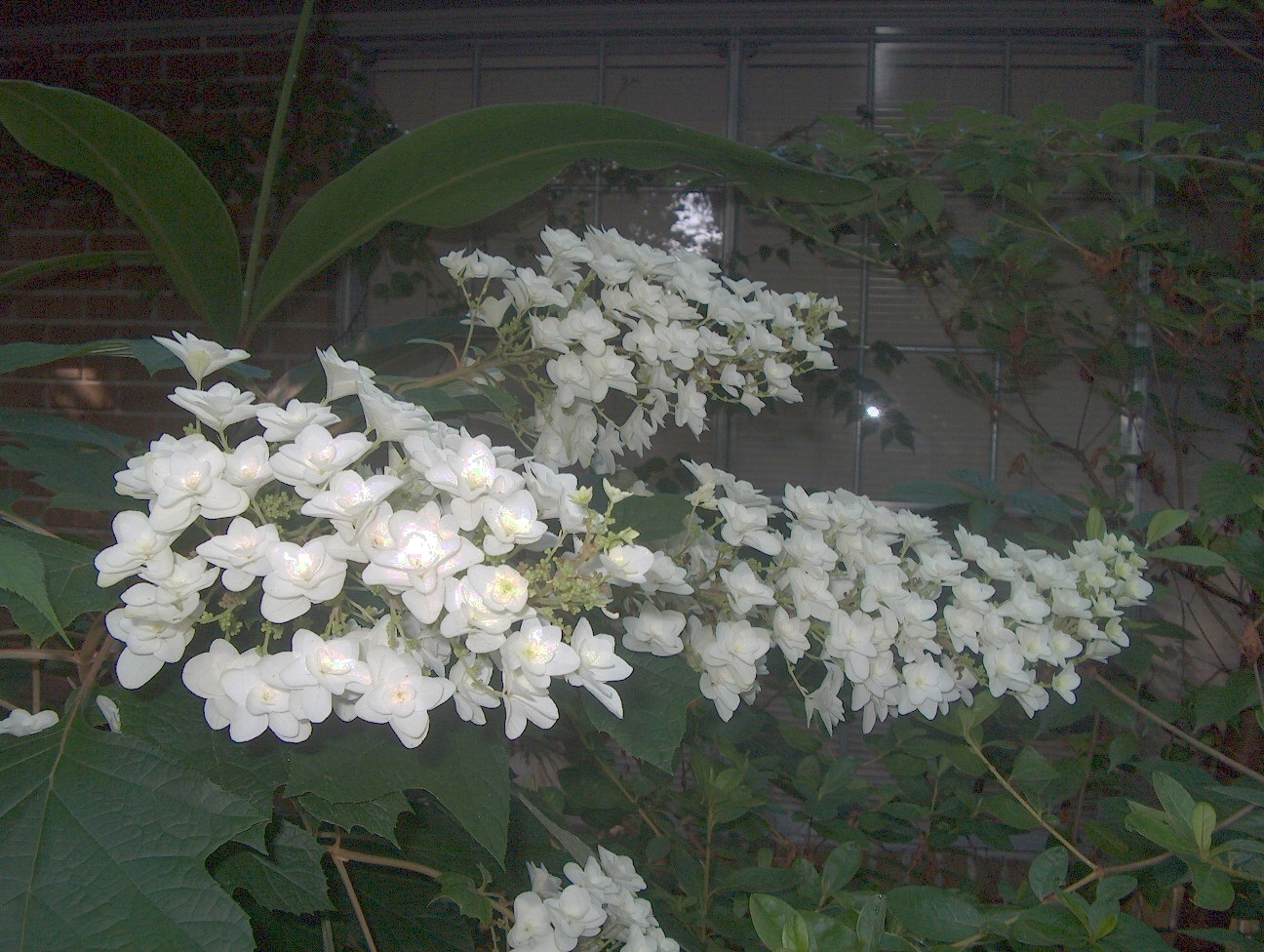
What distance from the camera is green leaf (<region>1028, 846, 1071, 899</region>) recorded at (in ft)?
1.91

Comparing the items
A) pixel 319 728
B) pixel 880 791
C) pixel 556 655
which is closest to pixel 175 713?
pixel 319 728

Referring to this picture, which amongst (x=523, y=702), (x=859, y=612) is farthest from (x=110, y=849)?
(x=859, y=612)

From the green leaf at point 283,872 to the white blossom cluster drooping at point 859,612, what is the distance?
0.66 ft

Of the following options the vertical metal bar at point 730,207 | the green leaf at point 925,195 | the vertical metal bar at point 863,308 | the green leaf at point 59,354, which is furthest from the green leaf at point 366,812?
the vertical metal bar at point 863,308

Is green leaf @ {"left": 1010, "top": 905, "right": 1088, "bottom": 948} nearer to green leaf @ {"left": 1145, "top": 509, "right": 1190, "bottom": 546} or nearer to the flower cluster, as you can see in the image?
the flower cluster

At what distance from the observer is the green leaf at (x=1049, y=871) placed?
583 millimetres

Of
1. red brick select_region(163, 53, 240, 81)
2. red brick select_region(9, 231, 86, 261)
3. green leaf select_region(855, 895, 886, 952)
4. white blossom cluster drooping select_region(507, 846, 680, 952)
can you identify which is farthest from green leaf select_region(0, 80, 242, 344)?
red brick select_region(9, 231, 86, 261)

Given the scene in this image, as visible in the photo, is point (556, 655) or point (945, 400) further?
point (945, 400)

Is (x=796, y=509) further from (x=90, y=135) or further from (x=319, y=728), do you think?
(x=90, y=135)

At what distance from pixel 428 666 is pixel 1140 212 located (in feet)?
5.04

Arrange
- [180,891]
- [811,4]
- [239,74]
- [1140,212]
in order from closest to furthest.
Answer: [180,891]
[1140,212]
[811,4]
[239,74]

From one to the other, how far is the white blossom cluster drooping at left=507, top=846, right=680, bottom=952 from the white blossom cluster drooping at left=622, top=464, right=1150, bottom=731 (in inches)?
5.9

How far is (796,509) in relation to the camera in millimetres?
573

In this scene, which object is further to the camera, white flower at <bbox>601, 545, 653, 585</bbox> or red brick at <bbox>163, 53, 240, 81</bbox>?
red brick at <bbox>163, 53, 240, 81</bbox>
